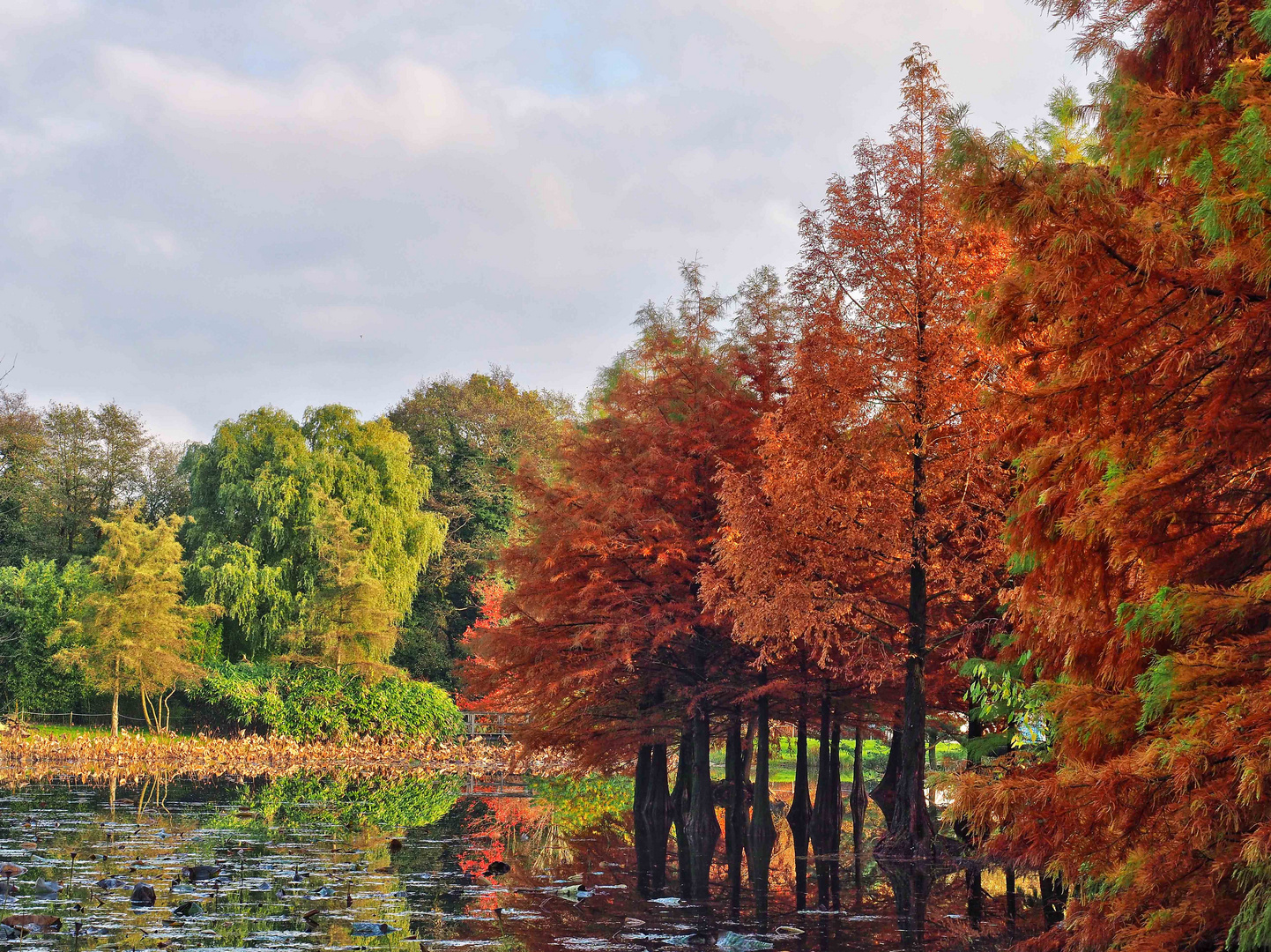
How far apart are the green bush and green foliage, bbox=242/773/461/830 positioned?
16.7 ft

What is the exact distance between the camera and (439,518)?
50094 millimetres

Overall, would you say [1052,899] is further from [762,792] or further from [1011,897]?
[762,792]

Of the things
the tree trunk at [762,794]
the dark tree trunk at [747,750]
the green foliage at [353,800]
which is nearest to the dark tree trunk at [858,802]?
the tree trunk at [762,794]

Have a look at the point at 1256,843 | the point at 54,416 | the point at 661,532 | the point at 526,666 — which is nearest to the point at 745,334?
the point at 661,532

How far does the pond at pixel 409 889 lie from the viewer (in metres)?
11.0

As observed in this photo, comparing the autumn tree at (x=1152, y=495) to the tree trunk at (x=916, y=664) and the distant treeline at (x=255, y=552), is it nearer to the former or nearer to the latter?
the tree trunk at (x=916, y=664)

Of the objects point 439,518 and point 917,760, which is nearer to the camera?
point 917,760

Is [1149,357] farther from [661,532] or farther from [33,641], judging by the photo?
[33,641]

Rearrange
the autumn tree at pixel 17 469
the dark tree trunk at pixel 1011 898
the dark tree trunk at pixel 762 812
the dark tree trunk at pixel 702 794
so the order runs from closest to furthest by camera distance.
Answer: the dark tree trunk at pixel 1011 898 < the dark tree trunk at pixel 762 812 < the dark tree trunk at pixel 702 794 < the autumn tree at pixel 17 469

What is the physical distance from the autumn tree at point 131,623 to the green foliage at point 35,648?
161 centimetres

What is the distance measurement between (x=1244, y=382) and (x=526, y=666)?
57.6 ft

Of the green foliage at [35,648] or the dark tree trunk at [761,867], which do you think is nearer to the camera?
the dark tree trunk at [761,867]

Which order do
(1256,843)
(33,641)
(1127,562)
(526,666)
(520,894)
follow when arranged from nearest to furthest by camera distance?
(1256,843) < (1127,562) < (520,894) < (526,666) < (33,641)

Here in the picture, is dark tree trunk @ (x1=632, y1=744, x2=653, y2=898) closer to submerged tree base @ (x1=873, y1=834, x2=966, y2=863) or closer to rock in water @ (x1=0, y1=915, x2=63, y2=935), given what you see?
submerged tree base @ (x1=873, y1=834, x2=966, y2=863)
